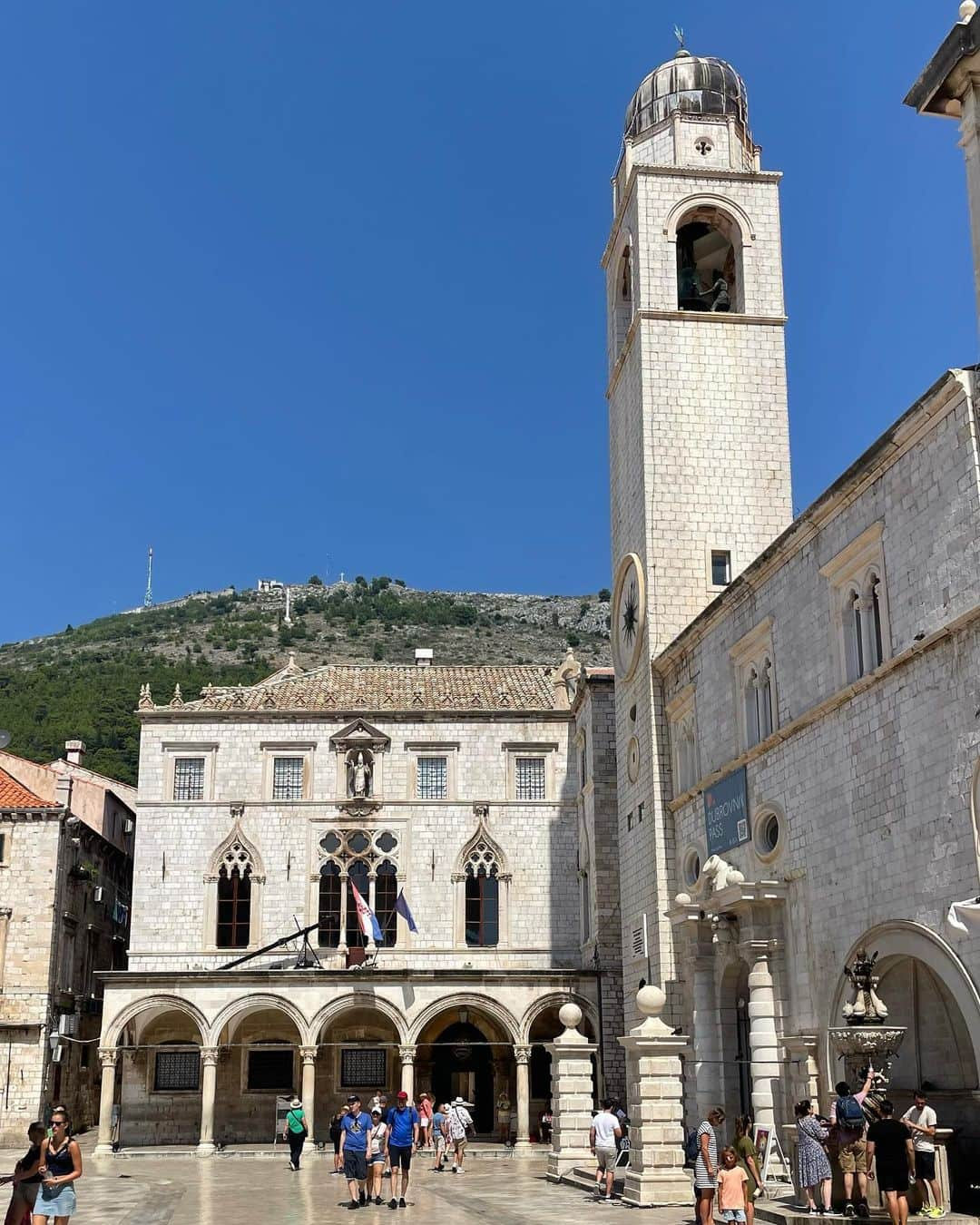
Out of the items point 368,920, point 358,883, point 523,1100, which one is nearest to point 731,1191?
point 523,1100

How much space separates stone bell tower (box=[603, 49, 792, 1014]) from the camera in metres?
28.0

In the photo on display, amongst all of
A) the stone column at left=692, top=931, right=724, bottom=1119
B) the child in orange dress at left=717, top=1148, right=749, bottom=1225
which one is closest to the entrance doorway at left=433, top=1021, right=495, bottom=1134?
the stone column at left=692, top=931, right=724, bottom=1119

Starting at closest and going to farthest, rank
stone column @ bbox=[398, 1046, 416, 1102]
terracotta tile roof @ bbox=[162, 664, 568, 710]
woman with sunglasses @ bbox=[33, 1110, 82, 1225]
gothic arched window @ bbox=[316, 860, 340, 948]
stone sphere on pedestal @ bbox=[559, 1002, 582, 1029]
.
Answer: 1. woman with sunglasses @ bbox=[33, 1110, 82, 1225]
2. stone sphere on pedestal @ bbox=[559, 1002, 582, 1029]
3. stone column @ bbox=[398, 1046, 416, 1102]
4. gothic arched window @ bbox=[316, 860, 340, 948]
5. terracotta tile roof @ bbox=[162, 664, 568, 710]

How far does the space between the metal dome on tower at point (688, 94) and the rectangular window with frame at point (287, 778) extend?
18256 millimetres

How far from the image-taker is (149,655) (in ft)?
300

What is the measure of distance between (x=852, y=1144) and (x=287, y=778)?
24574 mm

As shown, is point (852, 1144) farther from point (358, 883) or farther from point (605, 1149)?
point (358, 883)

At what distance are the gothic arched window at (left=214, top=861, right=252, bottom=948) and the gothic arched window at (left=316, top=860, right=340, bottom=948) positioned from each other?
6.09ft

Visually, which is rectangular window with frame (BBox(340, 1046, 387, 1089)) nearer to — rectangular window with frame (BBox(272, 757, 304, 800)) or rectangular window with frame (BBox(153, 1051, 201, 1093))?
rectangular window with frame (BBox(153, 1051, 201, 1093))

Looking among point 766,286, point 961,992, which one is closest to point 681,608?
point 766,286

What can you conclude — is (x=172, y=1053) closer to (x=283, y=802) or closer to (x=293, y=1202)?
(x=283, y=802)

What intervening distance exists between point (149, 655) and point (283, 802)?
5723 centimetres

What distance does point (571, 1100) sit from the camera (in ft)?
78.4

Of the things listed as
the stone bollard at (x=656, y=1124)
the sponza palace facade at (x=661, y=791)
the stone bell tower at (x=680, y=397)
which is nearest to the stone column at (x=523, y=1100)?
the sponza palace facade at (x=661, y=791)
